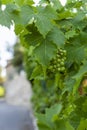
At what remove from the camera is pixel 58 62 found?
4.51ft

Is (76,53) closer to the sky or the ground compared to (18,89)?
closer to the ground

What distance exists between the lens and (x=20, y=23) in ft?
4.21

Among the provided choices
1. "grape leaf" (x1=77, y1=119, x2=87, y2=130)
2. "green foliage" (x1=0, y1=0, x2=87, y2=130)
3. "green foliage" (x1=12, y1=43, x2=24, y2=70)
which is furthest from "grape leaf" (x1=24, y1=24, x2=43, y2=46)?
"green foliage" (x1=12, y1=43, x2=24, y2=70)

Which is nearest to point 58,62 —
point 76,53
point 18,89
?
point 76,53

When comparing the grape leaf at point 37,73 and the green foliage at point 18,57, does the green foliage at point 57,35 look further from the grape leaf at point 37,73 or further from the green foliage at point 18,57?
the green foliage at point 18,57

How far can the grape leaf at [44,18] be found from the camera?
1275mm

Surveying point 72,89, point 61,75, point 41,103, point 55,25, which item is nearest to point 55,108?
point 61,75

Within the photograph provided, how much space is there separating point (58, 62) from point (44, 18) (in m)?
0.17

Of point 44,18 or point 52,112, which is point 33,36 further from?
point 52,112

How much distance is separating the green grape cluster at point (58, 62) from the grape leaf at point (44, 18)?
11cm

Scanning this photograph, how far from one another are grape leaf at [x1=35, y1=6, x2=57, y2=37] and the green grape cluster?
4.4 inches

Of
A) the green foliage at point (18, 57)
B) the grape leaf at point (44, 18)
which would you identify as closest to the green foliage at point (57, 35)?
the grape leaf at point (44, 18)

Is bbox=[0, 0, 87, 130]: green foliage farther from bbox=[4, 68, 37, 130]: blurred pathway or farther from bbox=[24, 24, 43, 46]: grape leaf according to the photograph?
bbox=[4, 68, 37, 130]: blurred pathway

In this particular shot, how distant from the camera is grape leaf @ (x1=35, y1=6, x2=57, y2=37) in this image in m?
1.28
